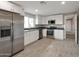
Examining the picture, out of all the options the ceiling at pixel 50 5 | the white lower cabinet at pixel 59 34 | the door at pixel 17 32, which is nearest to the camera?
the door at pixel 17 32

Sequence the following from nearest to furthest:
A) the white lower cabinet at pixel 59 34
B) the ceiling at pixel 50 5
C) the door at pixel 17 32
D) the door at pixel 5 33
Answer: the door at pixel 5 33
the door at pixel 17 32
the ceiling at pixel 50 5
the white lower cabinet at pixel 59 34

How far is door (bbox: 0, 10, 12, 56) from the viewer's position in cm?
256

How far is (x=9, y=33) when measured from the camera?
2.92 meters

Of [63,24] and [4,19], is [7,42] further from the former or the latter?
[63,24]

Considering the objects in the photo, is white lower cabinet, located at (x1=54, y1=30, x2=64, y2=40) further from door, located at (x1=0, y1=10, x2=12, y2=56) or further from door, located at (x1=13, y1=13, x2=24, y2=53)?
door, located at (x1=0, y1=10, x2=12, y2=56)

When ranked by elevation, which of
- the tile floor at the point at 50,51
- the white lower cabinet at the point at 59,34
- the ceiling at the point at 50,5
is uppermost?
the ceiling at the point at 50,5

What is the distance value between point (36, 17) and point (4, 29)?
200 inches

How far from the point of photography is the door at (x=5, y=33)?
8.41 feet

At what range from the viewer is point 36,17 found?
7.57 m

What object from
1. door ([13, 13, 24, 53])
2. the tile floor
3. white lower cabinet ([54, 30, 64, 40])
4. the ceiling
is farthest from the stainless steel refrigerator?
white lower cabinet ([54, 30, 64, 40])

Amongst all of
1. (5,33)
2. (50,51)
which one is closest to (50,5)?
(50,51)

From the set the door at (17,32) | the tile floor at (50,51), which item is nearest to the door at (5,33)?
the door at (17,32)

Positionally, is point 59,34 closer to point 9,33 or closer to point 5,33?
point 9,33

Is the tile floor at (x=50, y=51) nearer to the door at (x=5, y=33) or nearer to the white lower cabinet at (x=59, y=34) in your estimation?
the door at (x=5, y=33)
